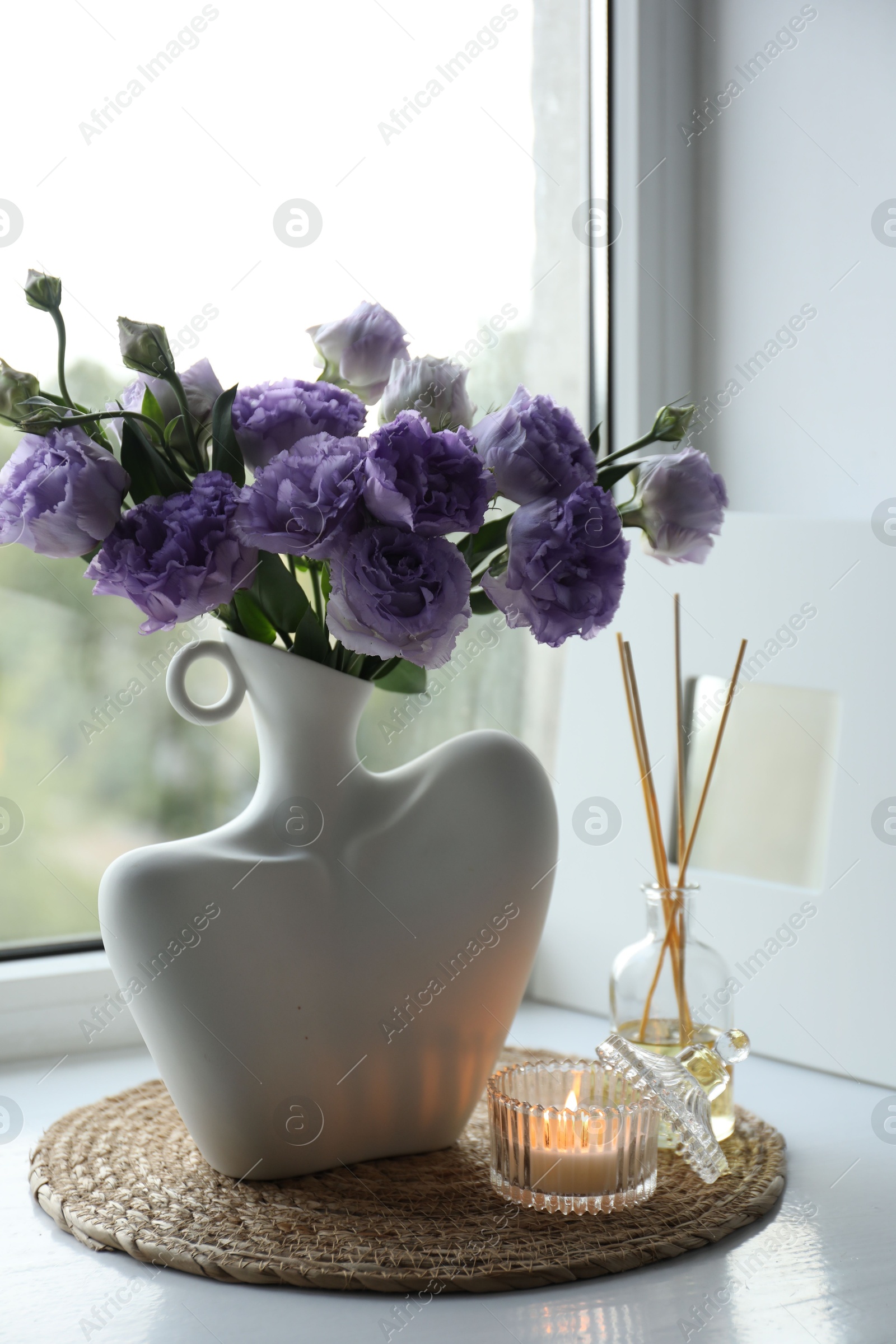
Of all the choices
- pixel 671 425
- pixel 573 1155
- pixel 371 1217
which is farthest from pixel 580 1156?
pixel 671 425

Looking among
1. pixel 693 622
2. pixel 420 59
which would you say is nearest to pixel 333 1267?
pixel 693 622

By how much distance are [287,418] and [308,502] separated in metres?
0.08

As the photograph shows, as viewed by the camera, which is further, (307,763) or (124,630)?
(124,630)

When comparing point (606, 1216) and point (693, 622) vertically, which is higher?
point (693, 622)

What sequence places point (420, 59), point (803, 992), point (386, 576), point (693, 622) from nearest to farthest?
point (386, 576) → point (803, 992) → point (693, 622) → point (420, 59)

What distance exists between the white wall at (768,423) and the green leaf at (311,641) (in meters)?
0.42

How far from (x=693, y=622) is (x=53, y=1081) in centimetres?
64

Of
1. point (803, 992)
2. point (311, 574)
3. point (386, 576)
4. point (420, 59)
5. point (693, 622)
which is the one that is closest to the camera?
point (386, 576)

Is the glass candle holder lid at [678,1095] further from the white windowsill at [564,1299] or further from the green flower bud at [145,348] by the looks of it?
the green flower bud at [145,348]

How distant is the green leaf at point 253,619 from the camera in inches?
28.6

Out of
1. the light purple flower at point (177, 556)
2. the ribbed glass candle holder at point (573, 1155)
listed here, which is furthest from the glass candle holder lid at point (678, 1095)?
the light purple flower at point (177, 556)

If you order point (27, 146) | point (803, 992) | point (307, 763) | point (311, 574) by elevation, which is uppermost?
point (27, 146)

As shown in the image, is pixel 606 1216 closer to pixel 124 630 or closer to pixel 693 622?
pixel 693 622

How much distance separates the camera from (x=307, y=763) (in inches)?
29.2
